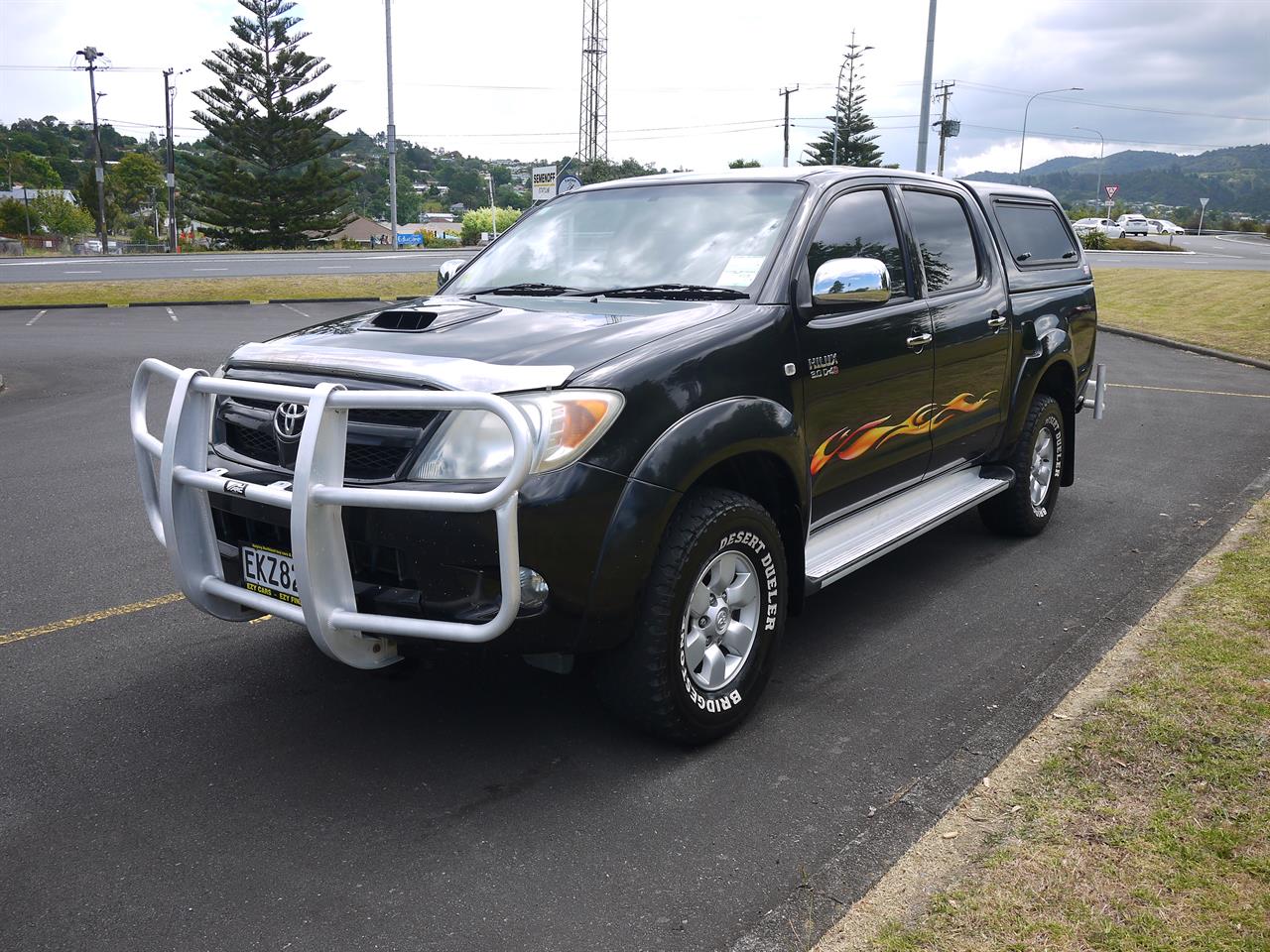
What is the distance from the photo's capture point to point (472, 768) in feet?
11.9

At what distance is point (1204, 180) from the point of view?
197 meters

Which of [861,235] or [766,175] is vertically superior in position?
[766,175]

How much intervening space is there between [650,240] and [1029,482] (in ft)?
9.59

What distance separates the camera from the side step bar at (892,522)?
171 inches

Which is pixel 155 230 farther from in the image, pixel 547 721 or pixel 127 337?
pixel 547 721

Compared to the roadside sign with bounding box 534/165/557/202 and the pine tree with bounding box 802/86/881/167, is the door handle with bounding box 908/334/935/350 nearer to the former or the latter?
the roadside sign with bounding box 534/165/557/202

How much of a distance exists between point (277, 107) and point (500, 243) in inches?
2089

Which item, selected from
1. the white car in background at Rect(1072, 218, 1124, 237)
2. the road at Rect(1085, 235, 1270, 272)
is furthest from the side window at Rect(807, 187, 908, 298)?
the white car in background at Rect(1072, 218, 1124, 237)

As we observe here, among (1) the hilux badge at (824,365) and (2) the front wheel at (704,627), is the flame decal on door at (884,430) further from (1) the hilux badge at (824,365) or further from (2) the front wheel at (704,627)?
(2) the front wheel at (704,627)

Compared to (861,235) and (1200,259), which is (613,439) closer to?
(861,235)

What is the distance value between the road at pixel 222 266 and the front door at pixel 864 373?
2303 centimetres

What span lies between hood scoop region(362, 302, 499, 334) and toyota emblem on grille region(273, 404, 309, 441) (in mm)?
520

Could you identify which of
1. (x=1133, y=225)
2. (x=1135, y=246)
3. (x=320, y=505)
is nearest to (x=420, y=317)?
(x=320, y=505)

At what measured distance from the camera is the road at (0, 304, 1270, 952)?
9.41 ft
